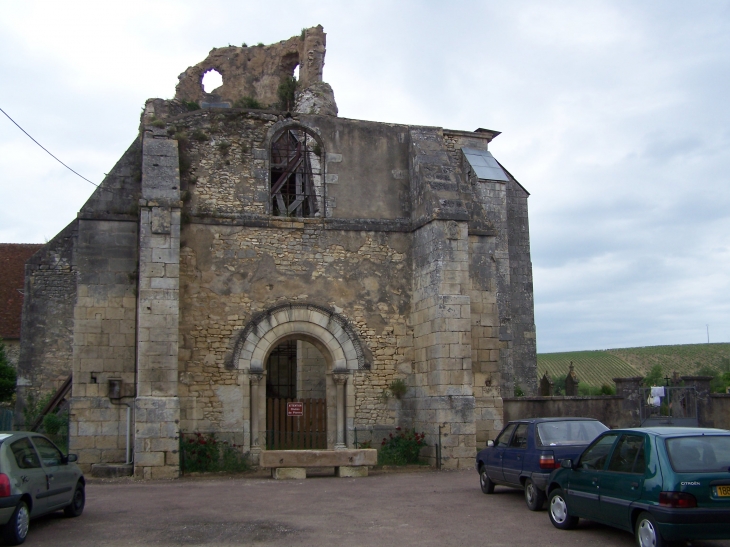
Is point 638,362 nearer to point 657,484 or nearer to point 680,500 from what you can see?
point 657,484

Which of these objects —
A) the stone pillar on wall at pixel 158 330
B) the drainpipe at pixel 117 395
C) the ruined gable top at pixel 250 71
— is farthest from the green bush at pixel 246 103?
the drainpipe at pixel 117 395

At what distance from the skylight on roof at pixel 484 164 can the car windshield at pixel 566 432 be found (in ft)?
44.6

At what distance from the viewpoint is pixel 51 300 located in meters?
23.5

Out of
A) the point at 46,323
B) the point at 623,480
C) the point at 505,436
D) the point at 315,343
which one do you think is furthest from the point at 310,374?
the point at 623,480

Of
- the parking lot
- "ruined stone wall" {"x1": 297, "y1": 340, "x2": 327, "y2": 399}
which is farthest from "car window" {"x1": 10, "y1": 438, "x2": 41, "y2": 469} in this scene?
"ruined stone wall" {"x1": 297, "y1": 340, "x2": 327, "y2": 399}

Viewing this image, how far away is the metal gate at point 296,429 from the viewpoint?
636 inches

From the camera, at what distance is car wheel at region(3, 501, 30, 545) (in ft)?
24.5

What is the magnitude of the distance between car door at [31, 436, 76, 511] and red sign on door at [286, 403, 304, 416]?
6.94m

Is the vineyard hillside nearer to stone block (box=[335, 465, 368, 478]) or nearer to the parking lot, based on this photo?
stone block (box=[335, 465, 368, 478])

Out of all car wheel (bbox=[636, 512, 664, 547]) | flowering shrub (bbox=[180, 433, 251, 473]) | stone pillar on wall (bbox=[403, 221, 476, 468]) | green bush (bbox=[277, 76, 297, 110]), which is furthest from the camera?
green bush (bbox=[277, 76, 297, 110])

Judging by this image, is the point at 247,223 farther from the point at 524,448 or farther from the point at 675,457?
the point at 675,457

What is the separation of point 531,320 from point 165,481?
15.8 m

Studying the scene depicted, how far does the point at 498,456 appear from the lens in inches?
425

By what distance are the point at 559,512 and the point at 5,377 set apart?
74.1ft
